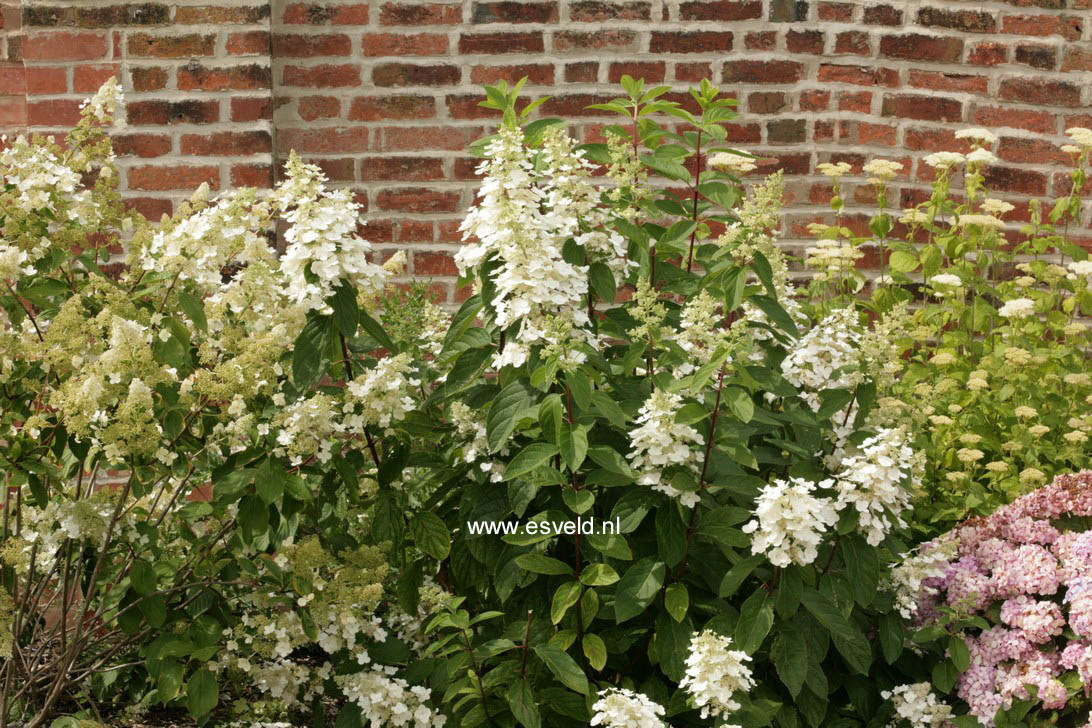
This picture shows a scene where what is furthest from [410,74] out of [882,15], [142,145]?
[882,15]

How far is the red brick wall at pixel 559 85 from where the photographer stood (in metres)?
3.37

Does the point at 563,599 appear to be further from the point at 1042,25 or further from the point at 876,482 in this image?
the point at 1042,25

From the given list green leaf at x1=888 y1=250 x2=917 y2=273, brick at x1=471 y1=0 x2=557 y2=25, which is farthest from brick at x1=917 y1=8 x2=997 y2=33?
brick at x1=471 y1=0 x2=557 y2=25

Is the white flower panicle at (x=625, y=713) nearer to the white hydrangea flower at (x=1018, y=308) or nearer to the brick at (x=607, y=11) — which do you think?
the white hydrangea flower at (x=1018, y=308)

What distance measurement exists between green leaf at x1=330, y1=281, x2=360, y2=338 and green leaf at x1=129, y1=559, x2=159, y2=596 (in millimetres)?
555

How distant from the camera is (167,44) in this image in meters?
3.32

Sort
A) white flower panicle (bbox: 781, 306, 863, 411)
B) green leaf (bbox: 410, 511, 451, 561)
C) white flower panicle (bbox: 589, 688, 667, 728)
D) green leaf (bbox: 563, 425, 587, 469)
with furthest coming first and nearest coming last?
white flower panicle (bbox: 781, 306, 863, 411), green leaf (bbox: 410, 511, 451, 561), green leaf (bbox: 563, 425, 587, 469), white flower panicle (bbox: 589, 688, 667, 728)

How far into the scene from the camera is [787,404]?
2.30 metres

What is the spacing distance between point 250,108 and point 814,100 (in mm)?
1706

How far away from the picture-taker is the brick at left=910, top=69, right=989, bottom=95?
3607 mm

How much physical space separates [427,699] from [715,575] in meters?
0.58

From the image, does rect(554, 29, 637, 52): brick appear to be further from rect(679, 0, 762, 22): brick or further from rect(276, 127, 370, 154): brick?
rect(276, 127, 370, 154): brick

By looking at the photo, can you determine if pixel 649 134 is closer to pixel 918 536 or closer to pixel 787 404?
pixel 787 404

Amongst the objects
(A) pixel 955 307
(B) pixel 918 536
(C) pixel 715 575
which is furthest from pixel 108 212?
(A) pixel 955 307
